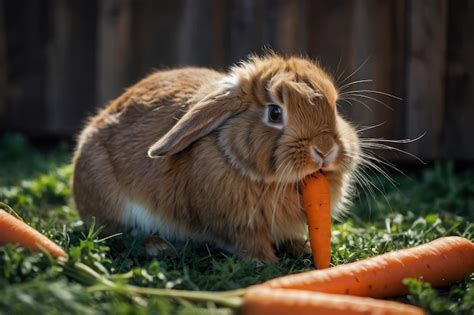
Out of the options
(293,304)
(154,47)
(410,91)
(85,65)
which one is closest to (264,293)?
(293,304)

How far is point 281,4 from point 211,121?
2.50 m

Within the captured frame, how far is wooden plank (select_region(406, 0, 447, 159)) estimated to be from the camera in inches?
221

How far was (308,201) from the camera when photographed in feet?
12.6

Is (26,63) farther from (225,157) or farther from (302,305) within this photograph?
(302,305)

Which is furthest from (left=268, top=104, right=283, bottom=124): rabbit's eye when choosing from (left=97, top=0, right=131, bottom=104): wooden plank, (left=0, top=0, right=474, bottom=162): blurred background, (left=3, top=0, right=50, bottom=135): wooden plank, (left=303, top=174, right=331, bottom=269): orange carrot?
(left=3, top=0, right=50, bottom=135): wooden plank

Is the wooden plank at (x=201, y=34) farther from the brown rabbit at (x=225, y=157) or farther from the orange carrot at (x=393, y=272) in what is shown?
the orange carrot at (x=393, y=272)

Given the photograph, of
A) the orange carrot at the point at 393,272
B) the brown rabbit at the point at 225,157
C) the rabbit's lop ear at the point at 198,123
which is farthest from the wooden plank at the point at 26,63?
the orange carrot at the point at 393,272

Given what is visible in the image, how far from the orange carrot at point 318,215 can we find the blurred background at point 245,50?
2081mm

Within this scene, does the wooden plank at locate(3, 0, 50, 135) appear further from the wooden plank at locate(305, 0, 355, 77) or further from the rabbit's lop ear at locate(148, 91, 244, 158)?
the rabbit's lop ear at locate(148, 91, 244, 158)

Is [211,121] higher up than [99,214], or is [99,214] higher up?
[211,121]

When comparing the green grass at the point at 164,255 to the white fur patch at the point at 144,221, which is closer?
the green grass at the point at 164,255

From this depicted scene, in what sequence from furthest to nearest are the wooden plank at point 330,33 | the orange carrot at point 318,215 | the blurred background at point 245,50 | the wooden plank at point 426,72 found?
the wooden plank at point 330,33 < the blurred background at point 245,50 < the wooden plank at point 426,72 < the orange carrot at point 318,215

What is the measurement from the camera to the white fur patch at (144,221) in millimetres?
4301

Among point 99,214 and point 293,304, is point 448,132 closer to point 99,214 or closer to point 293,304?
point 99,214
